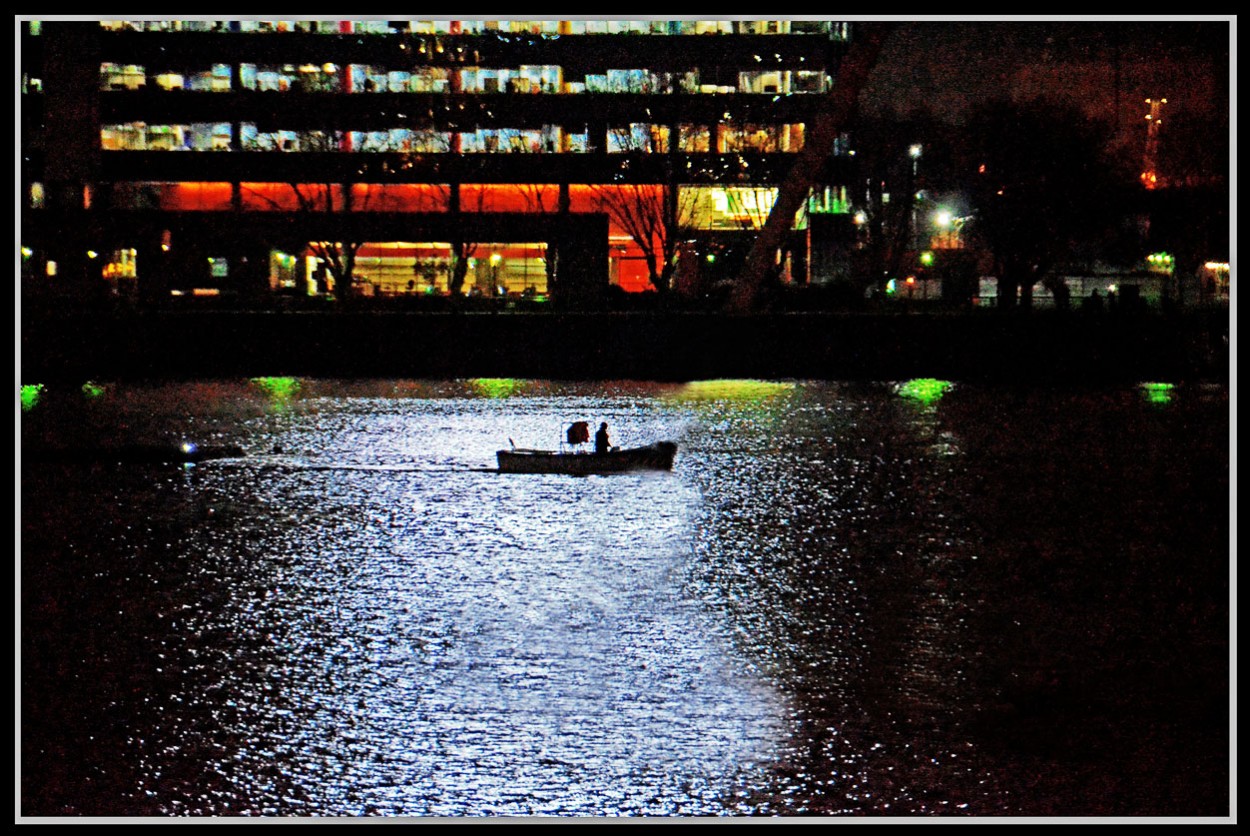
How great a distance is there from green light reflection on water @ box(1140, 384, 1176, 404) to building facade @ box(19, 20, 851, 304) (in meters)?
36.4

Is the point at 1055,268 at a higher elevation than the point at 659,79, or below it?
below

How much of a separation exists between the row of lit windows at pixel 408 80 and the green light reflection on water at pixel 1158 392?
4182 centimetres

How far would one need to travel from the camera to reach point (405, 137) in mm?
67438

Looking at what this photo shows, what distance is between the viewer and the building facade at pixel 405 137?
6544 cm

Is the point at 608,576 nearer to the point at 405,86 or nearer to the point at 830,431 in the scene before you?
the point at 830,431

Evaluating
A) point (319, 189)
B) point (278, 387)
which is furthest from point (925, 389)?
point (319, 189)

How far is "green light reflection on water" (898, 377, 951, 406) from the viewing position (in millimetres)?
25438

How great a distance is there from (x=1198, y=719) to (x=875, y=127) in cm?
6598

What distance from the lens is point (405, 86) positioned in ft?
223

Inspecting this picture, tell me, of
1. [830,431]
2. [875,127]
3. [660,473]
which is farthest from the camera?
[875,127]

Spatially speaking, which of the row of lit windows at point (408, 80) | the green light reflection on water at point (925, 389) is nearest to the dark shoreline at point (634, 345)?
the green light reflection on water at point (925, 389)

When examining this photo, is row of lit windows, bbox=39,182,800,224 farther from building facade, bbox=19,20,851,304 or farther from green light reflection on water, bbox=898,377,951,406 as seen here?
green light reflection on water, bbox=898,377,951,406

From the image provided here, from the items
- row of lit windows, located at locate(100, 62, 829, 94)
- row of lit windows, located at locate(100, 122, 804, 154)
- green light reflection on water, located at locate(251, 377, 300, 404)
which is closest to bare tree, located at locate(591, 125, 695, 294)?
row of lit windows, located at locate(100, 122, 804, 154)

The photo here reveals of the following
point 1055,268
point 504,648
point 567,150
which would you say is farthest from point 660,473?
point 567,150
